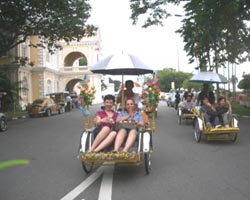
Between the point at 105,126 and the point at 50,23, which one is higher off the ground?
the point at 50,23

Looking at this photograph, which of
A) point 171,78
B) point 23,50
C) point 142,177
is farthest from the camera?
point 171,78

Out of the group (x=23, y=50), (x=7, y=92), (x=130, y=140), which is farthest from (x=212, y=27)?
(x=23, y=50)

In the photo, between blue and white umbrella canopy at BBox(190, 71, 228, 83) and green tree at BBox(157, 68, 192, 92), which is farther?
green tree at BBox(157, 68, 192, 92)

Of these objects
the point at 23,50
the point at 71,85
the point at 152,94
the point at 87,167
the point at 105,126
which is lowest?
the point at 87,167

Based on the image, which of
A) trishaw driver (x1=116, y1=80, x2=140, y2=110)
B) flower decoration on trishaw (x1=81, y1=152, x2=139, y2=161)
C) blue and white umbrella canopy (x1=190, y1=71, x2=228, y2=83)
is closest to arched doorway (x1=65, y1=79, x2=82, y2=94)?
blue and white umbrella canopy (x1=190, y1=71, x2=228, y2=83)

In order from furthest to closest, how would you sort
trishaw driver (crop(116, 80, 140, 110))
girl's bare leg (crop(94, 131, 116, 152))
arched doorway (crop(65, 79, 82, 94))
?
arched doorway (crop(65, 79, 82, 94))
trishaw driver (crop(116, 80, 140, 110))
girl's bare leg (crop(94, 131, 116, 152))

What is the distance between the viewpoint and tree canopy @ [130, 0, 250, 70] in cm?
1429

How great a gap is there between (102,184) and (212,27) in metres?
13.2

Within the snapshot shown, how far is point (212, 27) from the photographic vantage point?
680 inches

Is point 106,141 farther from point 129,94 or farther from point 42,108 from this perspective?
point 42,108

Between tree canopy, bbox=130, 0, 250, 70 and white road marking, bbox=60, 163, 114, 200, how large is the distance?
29.1 feet

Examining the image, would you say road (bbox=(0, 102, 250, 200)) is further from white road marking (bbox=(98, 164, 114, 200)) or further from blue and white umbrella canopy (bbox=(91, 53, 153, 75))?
blue and white umbrella canopy (bbox=(91, 53, 153, 75))

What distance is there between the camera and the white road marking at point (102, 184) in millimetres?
5184

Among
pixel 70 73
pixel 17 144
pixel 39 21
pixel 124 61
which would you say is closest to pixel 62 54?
pixel 70 73
